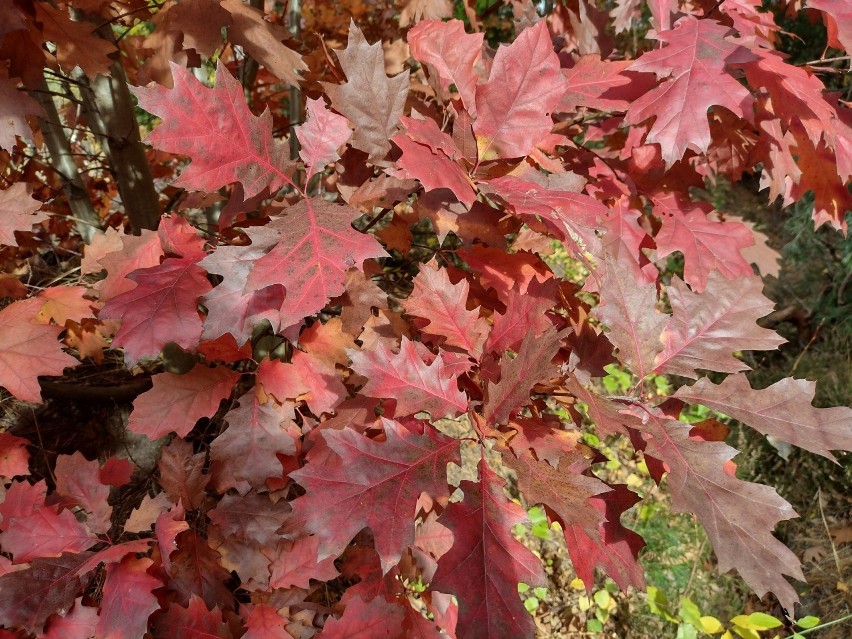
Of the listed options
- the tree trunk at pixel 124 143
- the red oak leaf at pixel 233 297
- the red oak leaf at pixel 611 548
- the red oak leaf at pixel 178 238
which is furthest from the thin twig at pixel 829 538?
the tree trunk at pixel 124 143

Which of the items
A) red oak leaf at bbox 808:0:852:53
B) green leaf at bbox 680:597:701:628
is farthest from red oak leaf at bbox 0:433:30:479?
green leaf at bbox 680:597:701:628

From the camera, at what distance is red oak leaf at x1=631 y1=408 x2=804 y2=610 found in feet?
2.67

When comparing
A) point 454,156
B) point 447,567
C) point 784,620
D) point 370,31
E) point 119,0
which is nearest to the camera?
point 447,567

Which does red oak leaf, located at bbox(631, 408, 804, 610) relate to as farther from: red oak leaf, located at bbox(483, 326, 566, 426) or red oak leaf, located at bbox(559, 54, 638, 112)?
red oak leaf, located at bbox(559, 54, 638, 112)

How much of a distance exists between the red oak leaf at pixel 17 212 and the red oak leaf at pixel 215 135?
1.39 ft

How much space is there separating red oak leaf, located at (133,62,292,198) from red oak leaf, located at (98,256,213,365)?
17 centimetres

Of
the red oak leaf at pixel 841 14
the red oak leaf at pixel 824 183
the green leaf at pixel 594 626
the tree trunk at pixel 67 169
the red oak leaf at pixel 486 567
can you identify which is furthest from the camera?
the green leaf at pixel 594 626

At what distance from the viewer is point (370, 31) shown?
2.27m

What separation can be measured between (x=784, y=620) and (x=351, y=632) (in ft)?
6.34

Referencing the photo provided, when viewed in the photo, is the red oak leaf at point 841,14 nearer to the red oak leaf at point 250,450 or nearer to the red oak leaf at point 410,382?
the red oak leaf at point 410,382

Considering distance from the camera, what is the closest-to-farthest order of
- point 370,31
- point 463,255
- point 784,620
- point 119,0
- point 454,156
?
point 454,156 → point 463,255 → point 119,0 → point 784,620 → point 370,31

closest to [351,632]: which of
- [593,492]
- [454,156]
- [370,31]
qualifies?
[593,492]

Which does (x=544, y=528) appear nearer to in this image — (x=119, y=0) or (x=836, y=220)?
(x=836, y=220)

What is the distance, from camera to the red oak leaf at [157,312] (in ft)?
3.01
